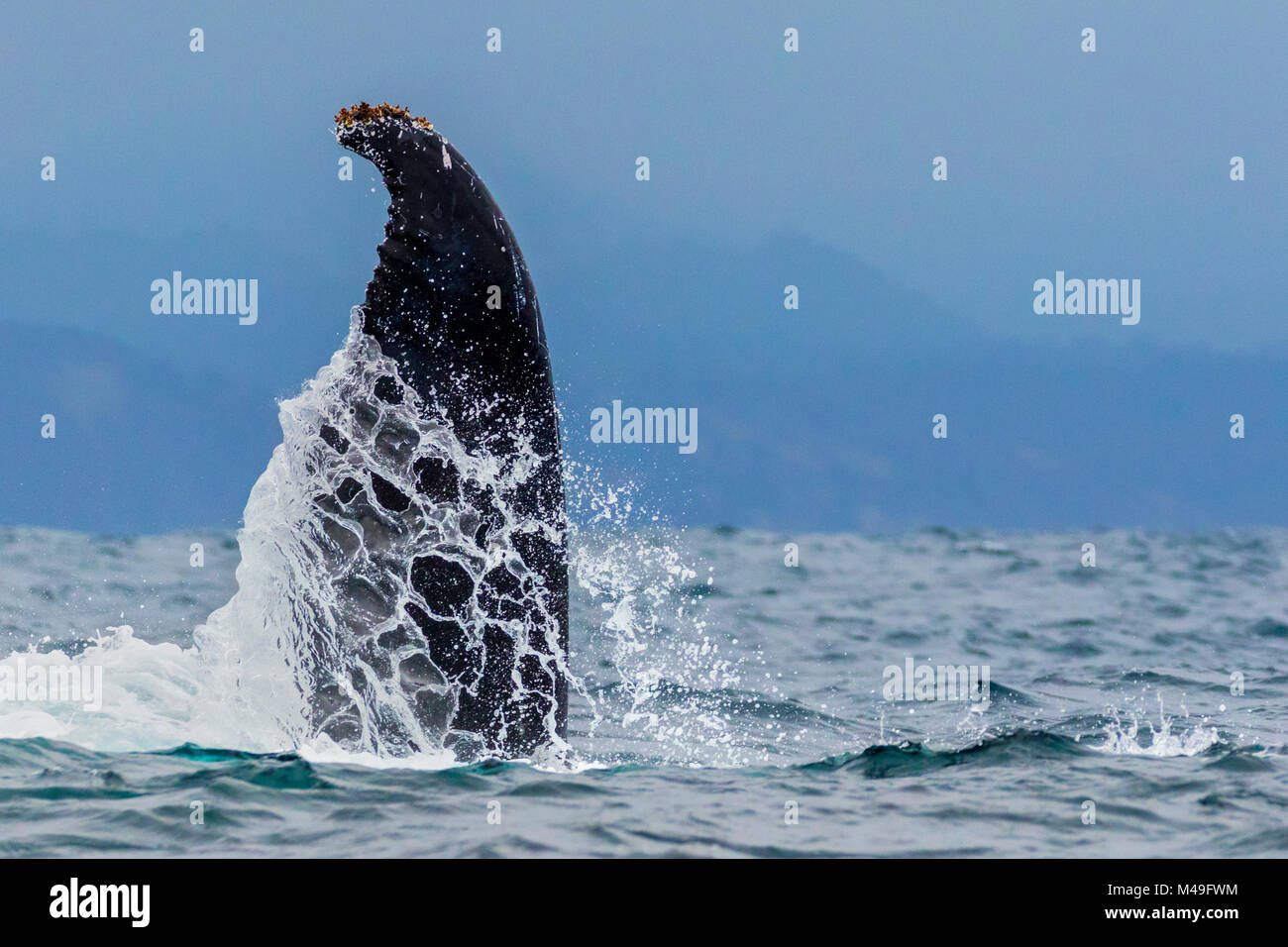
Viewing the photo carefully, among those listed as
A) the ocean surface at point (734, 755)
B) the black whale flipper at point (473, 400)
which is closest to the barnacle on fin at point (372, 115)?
the black whale flipper at point (473, 400)

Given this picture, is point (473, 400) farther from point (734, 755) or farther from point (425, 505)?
point (734, 755)

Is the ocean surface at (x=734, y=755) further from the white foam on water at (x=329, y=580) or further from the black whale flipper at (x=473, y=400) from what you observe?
the black whale flipper at (x=473, y=400)

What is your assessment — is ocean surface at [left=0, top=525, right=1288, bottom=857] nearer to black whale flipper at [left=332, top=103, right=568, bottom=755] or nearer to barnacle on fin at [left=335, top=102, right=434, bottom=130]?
black whale flipper at [left=332, top=103, right=568, bottom=755]

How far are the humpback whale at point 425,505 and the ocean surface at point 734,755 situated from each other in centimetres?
40

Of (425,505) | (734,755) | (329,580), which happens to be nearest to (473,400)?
(425,505)

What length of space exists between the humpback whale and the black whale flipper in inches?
0.4

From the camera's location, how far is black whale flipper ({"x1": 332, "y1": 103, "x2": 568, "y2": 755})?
8.09m

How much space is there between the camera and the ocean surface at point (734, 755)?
7.75 metres

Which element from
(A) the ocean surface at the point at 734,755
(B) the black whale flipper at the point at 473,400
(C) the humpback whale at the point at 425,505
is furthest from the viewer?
(C) the humpback whale at the point at 425,505

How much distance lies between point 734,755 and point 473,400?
4.57m

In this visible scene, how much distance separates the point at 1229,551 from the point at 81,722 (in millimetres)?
41285
